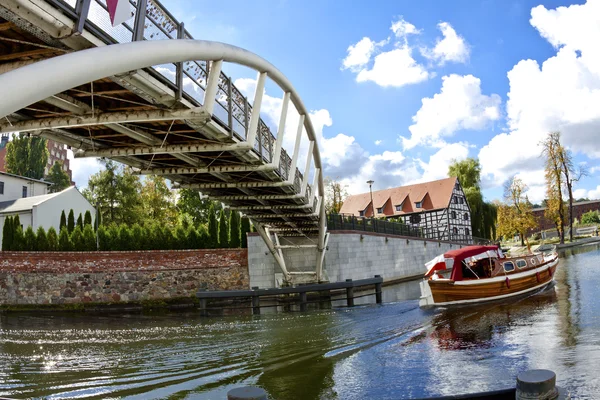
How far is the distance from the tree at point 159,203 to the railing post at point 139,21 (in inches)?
1554

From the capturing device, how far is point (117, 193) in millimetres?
44000

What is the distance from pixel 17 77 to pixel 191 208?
40666mm

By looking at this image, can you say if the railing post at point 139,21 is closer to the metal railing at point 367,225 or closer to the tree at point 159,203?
the metal railing at point 367,225

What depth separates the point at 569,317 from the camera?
1414cm

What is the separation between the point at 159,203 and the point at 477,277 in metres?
34.6

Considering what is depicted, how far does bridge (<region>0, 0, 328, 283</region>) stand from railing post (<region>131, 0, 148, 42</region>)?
0.7 inches

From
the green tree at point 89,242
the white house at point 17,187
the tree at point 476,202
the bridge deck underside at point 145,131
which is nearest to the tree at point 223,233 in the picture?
the green tree at point 89,242

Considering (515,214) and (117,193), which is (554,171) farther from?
(117,193)

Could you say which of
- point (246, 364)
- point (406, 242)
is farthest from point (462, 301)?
point (406, 242)

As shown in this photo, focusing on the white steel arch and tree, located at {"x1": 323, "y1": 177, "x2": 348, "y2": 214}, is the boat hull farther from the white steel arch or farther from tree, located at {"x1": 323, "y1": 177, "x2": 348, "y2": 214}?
tree, located at {"x1": 323, "y1": 177, "x2": 348, "y2": 214}

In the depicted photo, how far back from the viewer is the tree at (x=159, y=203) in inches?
1843

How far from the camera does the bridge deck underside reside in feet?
22.9

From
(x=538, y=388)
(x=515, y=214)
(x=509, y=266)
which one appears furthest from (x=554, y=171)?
(x=538, y=388)

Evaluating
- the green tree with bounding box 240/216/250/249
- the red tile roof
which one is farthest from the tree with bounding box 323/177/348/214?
the green tree with bounding box 240/216/250/249
